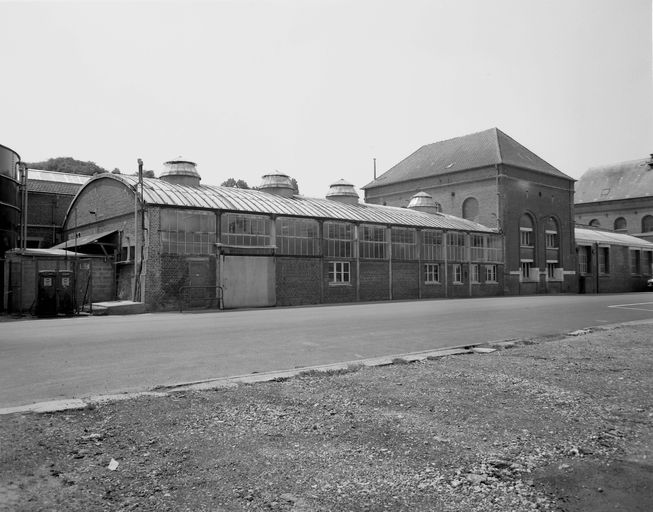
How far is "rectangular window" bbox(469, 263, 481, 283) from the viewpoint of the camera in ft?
132

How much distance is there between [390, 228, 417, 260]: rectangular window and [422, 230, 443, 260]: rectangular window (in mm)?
909

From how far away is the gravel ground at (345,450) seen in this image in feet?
12.3

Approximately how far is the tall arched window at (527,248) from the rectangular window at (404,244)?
14.2m

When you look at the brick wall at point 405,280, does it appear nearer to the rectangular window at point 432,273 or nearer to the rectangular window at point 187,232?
the rectangular window at point 432,273

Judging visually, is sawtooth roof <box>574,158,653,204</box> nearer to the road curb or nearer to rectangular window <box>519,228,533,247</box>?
rectangular window <box>519,228,533,247</box>

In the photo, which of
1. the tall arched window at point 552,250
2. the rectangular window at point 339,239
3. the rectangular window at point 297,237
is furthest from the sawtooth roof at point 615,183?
the rectangular window at point 297,237

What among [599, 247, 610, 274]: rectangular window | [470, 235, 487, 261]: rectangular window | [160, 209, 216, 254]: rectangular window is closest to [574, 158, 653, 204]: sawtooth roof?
[599, 247, 610, 274]: rectangular window

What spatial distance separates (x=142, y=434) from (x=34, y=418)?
132cm

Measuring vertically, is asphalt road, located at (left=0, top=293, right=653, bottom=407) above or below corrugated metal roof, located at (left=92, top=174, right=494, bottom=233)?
below

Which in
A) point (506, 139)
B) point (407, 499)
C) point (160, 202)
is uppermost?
point (506, 139)

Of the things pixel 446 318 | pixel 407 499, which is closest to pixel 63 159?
pixel 446 318

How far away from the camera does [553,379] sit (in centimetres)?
762

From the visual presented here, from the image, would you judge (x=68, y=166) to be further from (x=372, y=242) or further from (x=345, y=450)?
(x=345, y=450)

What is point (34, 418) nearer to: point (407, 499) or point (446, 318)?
point (407, 499)
